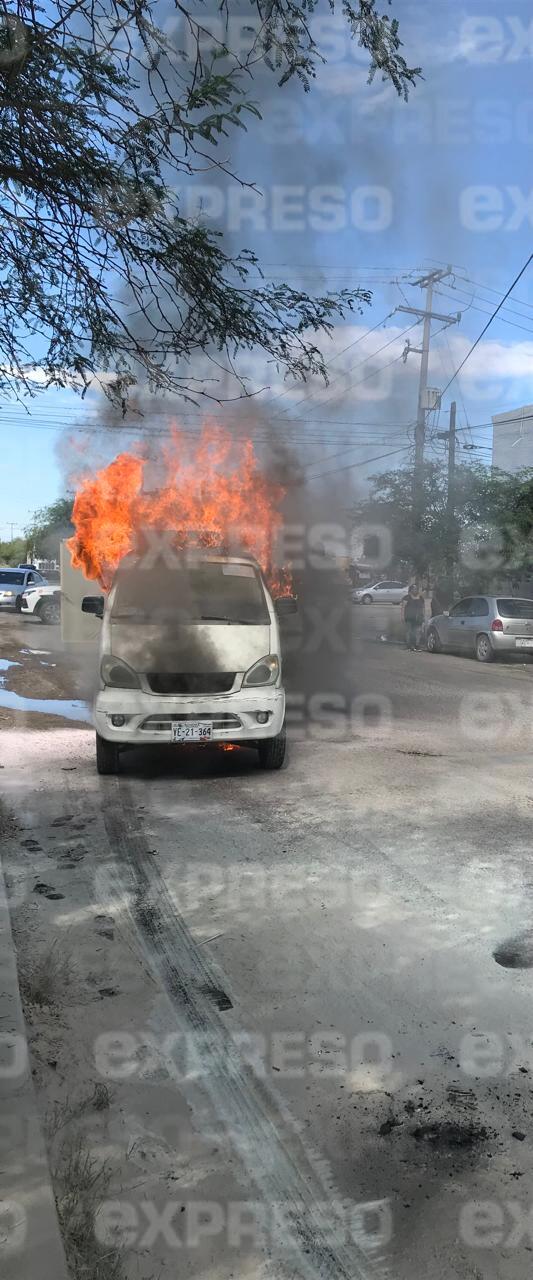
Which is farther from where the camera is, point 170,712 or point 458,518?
point 458,518

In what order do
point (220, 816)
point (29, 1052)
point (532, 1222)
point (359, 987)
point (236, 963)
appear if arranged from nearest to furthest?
point (532, 1222)
point (29, 1052)
point (359, 987)
point (236, 963)
point (220, 816)

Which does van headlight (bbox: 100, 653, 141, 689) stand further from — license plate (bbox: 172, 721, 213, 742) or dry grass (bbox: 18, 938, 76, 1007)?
dry grass (bbox: 18, 938, 76, 1007)

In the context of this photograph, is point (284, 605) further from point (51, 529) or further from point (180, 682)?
point (51, 529)

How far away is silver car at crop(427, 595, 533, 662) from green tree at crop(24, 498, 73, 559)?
8.59 m

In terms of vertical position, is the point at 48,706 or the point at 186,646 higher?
the point at 186,646

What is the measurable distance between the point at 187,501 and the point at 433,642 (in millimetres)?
8521

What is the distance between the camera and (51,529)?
5653 cm

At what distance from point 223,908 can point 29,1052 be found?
1.42 meters

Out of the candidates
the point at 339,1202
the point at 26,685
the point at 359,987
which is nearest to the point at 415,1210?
the point at 339,1202

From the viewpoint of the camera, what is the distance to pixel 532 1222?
2.18m

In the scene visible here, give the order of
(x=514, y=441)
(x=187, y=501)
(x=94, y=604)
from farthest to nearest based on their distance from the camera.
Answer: (x=514, y=441), (x=187, y=501), (x=94, y=604)

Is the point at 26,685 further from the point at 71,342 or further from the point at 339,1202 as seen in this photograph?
the point at 339,1202

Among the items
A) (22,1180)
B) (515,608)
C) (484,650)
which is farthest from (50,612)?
(22,1180)

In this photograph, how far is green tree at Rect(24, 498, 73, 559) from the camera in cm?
4009
